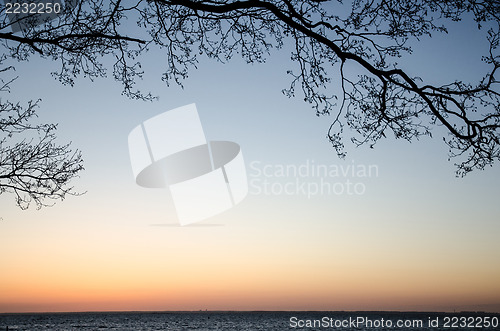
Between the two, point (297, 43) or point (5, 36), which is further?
point (297, 43)

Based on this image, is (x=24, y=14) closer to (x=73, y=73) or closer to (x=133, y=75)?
(x=73, y=73)

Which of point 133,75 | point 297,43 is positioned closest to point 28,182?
point 133,75

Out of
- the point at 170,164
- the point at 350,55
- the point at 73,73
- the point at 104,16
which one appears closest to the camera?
the point at 350,55

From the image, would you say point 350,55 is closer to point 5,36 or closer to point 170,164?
point 5,36

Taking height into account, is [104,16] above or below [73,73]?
above

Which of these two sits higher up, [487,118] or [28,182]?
[487,118]

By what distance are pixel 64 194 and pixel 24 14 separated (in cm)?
221

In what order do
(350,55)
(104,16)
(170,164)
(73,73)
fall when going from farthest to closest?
(170,164)
(73,73)
(104,16)
(350,55)

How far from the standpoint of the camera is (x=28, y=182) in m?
6.18

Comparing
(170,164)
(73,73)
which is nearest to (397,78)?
(73,73)

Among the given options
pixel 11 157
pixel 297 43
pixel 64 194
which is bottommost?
pixel 64 194

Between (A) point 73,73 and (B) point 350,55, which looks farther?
Answer: (A) point 73,73

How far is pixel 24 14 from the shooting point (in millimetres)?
5387

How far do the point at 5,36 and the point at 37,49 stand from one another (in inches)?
14.5
